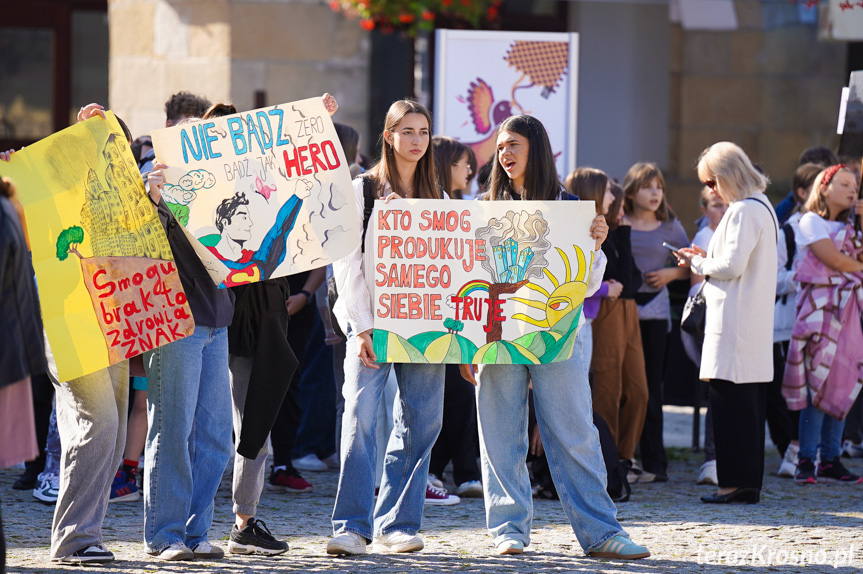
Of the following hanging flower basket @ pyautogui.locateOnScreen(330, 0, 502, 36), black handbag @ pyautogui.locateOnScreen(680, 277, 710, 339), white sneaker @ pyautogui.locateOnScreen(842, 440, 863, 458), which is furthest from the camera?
hanging flower basket @ pyautogui.locateOnScreen(330, 0, 502, 36)

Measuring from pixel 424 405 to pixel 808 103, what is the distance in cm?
764

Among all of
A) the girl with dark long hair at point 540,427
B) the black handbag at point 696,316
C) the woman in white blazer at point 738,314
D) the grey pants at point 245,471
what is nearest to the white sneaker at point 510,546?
the girl with dark long hair at point 540,427

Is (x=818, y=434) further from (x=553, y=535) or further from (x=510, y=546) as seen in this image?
(x=510, y=546)

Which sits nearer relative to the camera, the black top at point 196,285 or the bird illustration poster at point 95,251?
the bird illustration poster at point 95,251

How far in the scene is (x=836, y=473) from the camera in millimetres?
6730

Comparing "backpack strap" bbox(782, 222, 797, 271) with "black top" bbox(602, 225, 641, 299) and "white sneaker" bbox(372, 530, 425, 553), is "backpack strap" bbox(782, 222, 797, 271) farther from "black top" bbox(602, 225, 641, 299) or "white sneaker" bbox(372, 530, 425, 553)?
"white sneaker" bbox(372, 530, 425, 553)

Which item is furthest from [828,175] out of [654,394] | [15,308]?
[15,308]

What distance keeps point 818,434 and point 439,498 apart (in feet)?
7.68

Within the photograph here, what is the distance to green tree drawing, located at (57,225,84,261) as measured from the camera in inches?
169

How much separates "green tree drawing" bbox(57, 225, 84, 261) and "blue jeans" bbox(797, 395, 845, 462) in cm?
433

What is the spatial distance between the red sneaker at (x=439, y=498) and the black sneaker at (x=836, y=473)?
2.26 m

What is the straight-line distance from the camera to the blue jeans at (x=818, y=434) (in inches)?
265

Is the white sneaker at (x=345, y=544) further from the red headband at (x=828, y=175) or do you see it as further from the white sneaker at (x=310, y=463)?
the red headband at (x=828, y=175)

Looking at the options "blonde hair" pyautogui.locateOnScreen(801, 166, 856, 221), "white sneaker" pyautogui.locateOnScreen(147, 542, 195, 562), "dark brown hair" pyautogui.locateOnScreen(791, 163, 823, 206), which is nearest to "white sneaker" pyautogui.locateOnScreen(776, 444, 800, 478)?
"blonde hair" pyautogui.locateOnScreen(801, 166, 856, 221)
